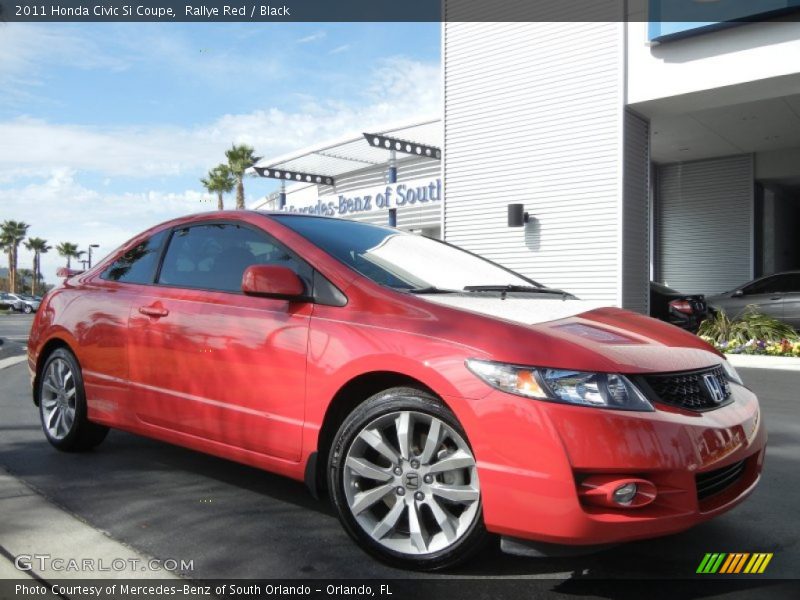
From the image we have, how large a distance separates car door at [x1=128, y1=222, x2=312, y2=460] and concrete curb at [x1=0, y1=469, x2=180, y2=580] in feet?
2.22

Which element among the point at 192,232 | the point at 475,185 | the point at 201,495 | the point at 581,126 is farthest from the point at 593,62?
the point at 201,495

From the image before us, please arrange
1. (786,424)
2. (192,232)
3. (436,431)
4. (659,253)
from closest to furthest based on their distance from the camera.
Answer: (436,431) → (192,232) → (786,424) → (659,253)

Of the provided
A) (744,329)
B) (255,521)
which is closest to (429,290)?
(255,521)

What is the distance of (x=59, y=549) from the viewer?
9.42ft

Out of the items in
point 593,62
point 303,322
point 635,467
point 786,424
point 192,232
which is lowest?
point 786,424

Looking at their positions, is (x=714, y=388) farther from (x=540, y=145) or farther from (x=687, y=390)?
(x=540, y=145)

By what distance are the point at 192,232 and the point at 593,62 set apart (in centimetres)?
1083

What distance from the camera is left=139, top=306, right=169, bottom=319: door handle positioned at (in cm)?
381

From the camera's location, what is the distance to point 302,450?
10.1ft

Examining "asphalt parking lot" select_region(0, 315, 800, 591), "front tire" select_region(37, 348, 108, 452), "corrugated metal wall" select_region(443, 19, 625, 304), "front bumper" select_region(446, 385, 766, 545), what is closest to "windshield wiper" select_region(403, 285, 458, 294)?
"front bumper" select_region(446, 385, 766, 545)

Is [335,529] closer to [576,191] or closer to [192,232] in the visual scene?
[192,232]

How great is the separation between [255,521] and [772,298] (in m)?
12.7

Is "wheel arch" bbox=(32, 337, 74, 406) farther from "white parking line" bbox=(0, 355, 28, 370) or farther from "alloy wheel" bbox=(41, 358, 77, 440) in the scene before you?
"white parking line" bbox=(0, 355, 28, 370)

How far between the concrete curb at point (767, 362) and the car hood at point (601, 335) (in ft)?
24.7
